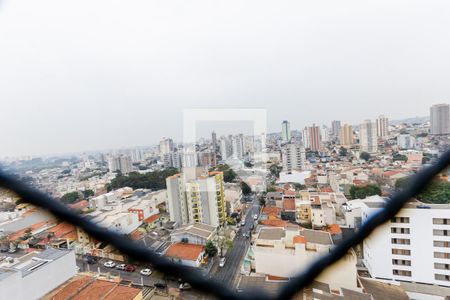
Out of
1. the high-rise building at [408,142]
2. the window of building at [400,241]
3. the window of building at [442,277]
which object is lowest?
the window of building at [442,277]

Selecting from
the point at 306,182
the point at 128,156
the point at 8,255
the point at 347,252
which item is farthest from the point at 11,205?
the point at 306,182

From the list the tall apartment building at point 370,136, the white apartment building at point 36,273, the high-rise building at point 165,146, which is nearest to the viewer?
the white apartment building at point 36,273

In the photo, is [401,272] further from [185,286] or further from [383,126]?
[185,286]

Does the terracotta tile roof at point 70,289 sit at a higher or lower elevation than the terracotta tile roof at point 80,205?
lower

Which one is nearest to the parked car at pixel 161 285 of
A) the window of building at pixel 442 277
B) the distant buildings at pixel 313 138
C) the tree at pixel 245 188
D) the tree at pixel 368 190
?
the tree at pixel 368 190

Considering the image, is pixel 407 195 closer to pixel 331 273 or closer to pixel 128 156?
pixel 331 273

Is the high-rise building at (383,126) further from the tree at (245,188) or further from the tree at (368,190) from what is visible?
the tree at (245,188)
